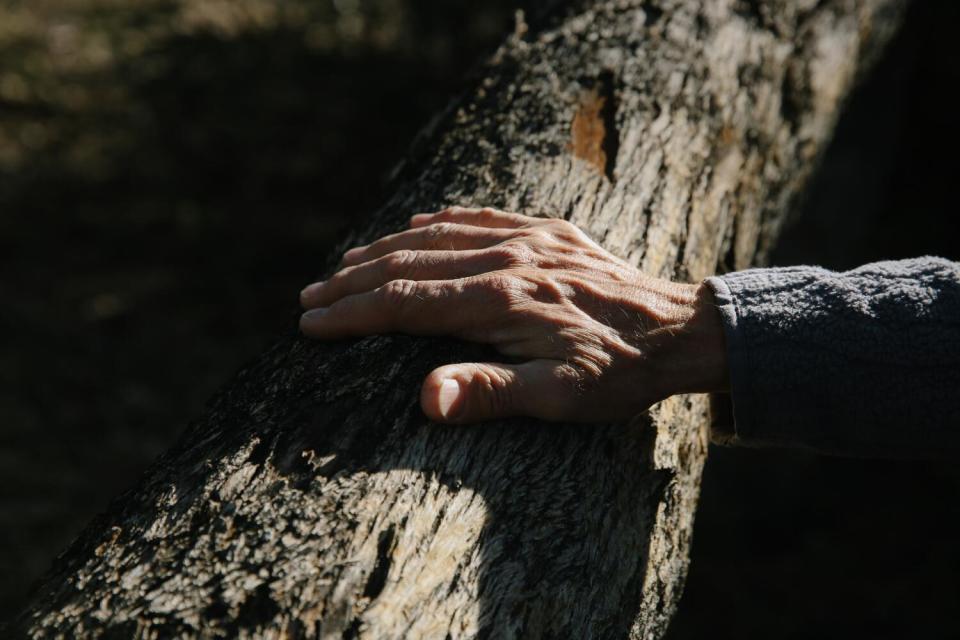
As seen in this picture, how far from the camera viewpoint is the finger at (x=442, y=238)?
1907 mm

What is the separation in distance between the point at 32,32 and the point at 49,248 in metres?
2.57

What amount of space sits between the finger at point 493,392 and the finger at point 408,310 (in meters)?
0.15

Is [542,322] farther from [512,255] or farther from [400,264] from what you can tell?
[400,264]

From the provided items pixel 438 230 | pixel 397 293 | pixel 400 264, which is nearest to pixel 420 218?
pixel 438 230

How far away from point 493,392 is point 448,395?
3.6 inches

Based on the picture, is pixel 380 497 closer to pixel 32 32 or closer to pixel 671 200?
pixel 671 200

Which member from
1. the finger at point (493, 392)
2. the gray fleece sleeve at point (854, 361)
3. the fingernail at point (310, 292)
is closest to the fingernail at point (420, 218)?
the fingernail at point (310, 292)

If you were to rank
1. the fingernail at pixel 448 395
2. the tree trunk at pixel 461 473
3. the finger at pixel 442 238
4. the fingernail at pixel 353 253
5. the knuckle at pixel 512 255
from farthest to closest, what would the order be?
1. the fingernail at pixel 353 253
2. the finger at pixel 442 238
3. the knuckle at pixel 512 255
4. the fingernail at pixel 448 395
5. the tree trunk at pixel 461 473

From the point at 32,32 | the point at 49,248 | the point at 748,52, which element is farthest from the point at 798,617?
the point at 32,32

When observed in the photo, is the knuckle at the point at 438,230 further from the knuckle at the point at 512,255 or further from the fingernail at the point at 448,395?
the fingernail at the point at 448,395

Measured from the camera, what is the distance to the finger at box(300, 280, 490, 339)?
172 cm

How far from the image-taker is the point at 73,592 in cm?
136

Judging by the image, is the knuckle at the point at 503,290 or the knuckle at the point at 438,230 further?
the knuckle at the point at 438,230

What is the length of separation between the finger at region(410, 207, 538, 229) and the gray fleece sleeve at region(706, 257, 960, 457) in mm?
544
